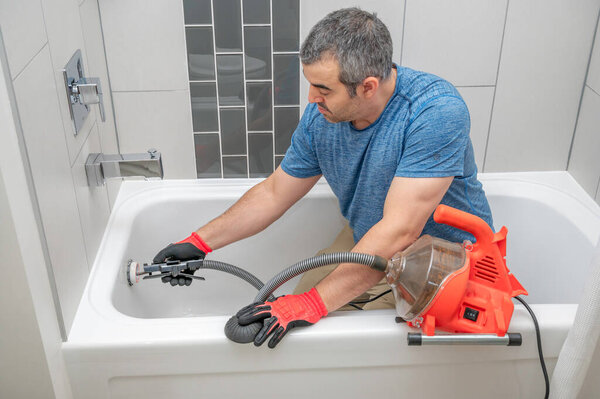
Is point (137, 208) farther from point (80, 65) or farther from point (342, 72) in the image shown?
point (342, 72)

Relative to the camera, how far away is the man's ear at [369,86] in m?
1.49

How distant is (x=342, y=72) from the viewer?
1.46m

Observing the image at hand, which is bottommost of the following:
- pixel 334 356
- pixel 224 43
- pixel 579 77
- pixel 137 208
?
pixel 334 356

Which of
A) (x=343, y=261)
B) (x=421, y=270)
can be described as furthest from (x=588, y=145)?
(x=343, y=261)

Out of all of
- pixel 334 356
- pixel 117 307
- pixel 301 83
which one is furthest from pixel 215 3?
pixel 334 356

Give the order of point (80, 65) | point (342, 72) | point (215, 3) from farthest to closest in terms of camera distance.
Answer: point (215, 3) < point (80, 65) < point (342, 72)

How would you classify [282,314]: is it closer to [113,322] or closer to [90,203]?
[113,322]

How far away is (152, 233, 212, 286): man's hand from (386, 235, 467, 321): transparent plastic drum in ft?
1.88

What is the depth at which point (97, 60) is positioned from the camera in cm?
185

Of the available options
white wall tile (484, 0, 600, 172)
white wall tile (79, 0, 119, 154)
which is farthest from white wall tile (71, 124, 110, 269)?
white wall tile (484, 0, 600, 172)

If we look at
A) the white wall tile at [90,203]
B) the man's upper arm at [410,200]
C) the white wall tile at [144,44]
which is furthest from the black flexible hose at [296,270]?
the white wall tile at [144,44]

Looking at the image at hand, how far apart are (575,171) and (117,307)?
158 cm

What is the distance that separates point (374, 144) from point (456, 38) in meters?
0.60

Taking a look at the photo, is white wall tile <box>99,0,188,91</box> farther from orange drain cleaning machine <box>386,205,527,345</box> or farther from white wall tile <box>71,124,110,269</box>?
orange drain cleaning machine <box>386,205,527,345</box>
